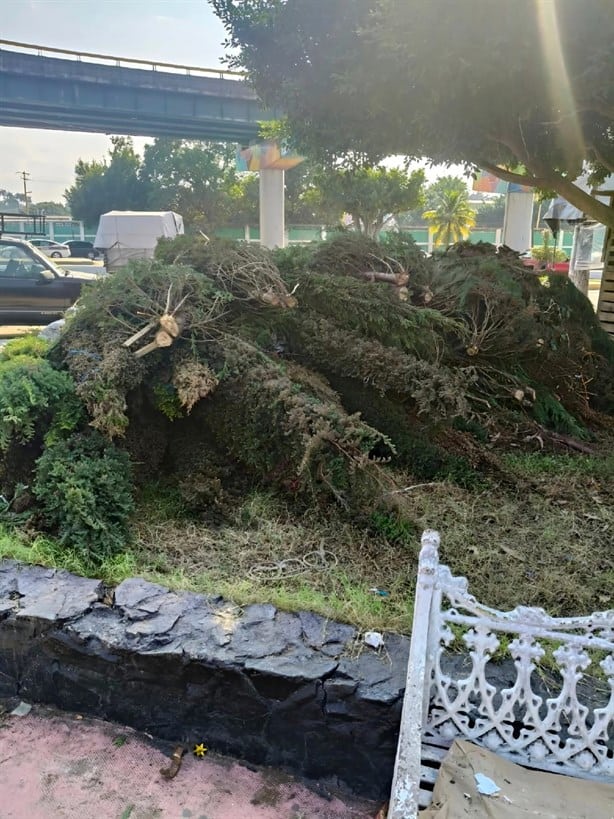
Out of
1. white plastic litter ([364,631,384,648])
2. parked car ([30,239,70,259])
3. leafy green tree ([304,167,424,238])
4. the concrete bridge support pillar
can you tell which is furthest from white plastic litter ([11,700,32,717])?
parked car ([30,239,70,259])

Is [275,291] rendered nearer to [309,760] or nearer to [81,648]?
[81,648]

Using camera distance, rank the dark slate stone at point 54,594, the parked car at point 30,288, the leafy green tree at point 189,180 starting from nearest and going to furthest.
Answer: the dark slate stone at point 54,594 < the parked car at point 30,288 < the leafy green tree at point 189,180

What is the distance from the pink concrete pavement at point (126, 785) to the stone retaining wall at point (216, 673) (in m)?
0.09

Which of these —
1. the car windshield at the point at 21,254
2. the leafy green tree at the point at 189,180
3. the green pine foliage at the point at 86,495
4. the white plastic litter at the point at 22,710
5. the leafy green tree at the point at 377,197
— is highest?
the leafy green tree at the point at 189,180

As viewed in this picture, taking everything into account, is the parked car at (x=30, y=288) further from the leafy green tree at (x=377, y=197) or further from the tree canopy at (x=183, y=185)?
the tree canopy at (x=183, y=185)

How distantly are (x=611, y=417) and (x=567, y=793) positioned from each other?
481 centimetres

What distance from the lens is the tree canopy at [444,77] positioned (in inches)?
182

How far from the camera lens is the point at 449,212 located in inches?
1417

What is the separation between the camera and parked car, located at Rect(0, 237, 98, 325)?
34.7 feet

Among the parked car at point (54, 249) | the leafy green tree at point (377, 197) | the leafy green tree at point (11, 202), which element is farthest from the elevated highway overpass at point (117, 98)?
the leafy green tree at point (11, 202)

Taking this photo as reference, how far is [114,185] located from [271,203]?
23.6 m

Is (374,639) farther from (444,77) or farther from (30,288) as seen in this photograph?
(30,288)

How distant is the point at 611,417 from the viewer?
5922 mm

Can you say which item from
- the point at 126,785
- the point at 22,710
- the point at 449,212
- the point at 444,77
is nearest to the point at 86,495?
the point at 22,710
